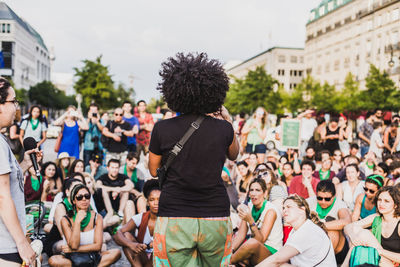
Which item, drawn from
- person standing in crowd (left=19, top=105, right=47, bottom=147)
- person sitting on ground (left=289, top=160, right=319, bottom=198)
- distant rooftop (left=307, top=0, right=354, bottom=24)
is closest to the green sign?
person sitting on ground (left=289, top=160, right=319, bottom=198)

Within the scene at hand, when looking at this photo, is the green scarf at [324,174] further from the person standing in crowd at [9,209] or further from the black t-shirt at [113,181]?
the person standing in crowd at [9,209]

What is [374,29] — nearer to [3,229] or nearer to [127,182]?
[127,182]

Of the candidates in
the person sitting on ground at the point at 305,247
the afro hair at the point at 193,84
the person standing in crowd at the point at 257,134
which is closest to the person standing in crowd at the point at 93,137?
the person standing in crowd at the point at 257,134

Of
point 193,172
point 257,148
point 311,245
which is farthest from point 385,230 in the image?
point 257,148

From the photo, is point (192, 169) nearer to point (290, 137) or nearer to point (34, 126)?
point (34, 126)

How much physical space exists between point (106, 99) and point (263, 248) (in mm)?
36341

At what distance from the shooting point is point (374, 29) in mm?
58219

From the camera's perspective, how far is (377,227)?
5.04 m

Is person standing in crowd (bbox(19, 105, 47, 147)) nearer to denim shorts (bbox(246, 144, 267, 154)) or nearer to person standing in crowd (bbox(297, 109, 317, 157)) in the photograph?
denim shorts (bbox(246, 144, 267, 154))

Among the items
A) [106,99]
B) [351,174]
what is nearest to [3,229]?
[351,174]

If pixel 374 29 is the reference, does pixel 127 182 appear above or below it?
below

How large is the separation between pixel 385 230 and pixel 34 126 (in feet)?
25.8

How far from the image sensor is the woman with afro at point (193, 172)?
2.69 metres

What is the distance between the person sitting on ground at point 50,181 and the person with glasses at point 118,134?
2.23m
